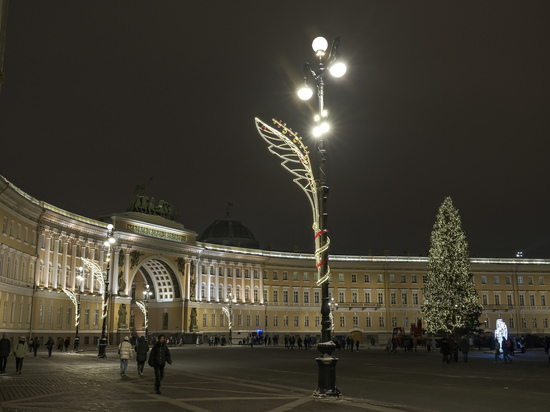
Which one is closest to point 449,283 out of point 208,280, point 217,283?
point 208,280

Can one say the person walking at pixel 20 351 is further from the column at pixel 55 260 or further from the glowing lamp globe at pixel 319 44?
the column at pixel 55 260

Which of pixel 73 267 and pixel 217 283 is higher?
pixel 73 267

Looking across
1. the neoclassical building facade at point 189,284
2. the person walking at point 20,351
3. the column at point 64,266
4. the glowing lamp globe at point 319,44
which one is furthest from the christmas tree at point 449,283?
the glowing lamp globe at point 319,44

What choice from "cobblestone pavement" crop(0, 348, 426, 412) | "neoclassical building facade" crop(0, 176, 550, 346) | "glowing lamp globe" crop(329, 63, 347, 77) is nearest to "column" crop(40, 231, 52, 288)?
"neoclassical building facade" crop(0, 176, 550, 346)

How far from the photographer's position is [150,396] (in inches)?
683

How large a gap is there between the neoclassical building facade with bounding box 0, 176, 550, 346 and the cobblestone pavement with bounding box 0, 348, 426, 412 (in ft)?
102

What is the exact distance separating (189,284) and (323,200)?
70425 mm

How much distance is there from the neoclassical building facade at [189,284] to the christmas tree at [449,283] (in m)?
31.8

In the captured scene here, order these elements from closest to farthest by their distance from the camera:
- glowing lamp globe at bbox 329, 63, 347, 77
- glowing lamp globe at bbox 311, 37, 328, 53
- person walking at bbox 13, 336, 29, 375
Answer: glowing lamp globe at bbox 329, 63, 347, 77
glowing lamp globe at bbox 311, 37, 328, 53
person walking at bbox 13, 336, 29, 375

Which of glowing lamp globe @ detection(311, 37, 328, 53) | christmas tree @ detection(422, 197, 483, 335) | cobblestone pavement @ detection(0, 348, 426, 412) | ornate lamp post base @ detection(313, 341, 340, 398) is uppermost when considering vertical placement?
glowing lamp globe @ detection(311, 37, 328, 53)

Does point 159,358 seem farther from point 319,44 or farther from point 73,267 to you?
point 73,267

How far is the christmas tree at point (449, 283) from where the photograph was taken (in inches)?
2152

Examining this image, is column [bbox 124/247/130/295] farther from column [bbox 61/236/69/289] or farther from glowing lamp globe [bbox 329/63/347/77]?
glowing lamp globe [bbox 329/63/347/77]

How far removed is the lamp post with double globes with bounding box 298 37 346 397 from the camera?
16.3 meters
